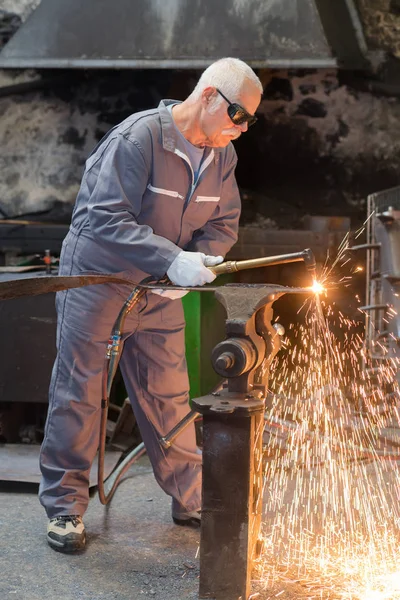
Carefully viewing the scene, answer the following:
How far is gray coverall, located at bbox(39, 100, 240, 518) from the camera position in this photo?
2820 mm

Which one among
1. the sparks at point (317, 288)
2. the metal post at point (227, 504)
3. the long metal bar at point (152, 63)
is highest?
the long metal bar at point (152, 63)

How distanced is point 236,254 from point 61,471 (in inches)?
104

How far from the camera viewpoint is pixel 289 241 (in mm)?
5457

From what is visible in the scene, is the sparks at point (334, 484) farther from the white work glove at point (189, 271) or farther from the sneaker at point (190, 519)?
the white work glove at point (189, 271)

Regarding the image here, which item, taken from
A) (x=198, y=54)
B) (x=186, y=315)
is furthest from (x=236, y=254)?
(x=198, y=54)

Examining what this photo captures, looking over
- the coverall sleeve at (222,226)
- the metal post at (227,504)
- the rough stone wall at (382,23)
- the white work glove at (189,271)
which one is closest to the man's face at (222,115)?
the coverall sleeve at (222,226)

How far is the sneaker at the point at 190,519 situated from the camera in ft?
10.6

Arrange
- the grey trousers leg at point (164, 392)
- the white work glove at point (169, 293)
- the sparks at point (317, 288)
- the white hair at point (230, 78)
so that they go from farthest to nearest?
1. the grey trousers leg at point (164, 392)
2. the white work glove at point (169, 293)
3. the white hair at point (230, 78)
4. the sparks at point (317, 288)

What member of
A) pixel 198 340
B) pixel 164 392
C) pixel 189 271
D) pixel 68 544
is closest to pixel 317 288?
pixel 189 271

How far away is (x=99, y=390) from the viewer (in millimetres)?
3037

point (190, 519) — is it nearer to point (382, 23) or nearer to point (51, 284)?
point (51, 284)

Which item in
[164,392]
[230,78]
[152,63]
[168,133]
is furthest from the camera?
[152,63]

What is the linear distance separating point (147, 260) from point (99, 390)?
62 centimetres

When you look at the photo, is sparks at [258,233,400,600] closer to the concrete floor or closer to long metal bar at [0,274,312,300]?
the concrete floor
